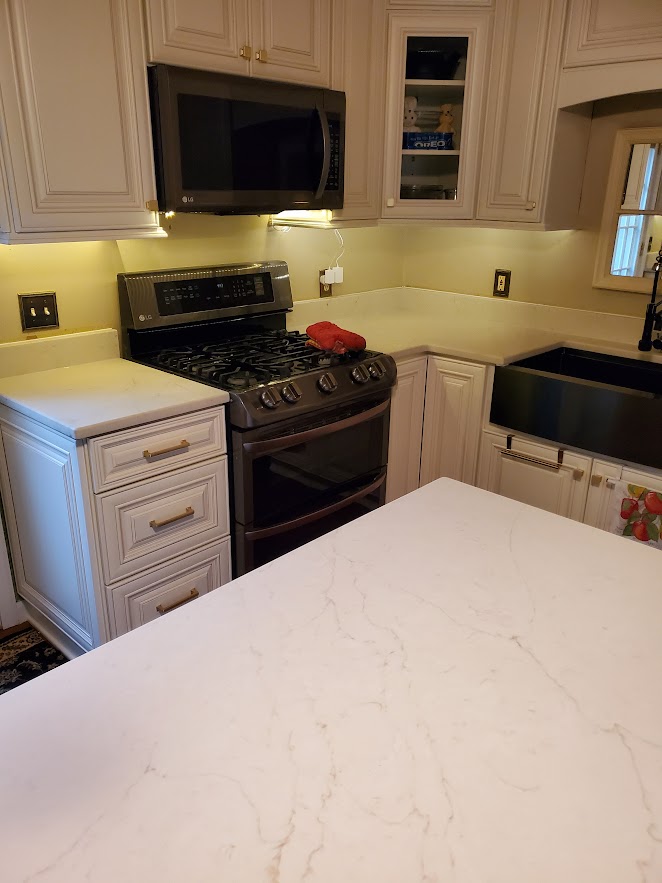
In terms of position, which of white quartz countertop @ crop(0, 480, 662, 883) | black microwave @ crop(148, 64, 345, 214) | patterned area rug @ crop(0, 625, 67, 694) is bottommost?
patterned area rug @ crop(0, 625, 67, 694)

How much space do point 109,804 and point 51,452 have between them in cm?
138

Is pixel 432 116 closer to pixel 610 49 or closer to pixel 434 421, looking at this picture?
pixel 610 49

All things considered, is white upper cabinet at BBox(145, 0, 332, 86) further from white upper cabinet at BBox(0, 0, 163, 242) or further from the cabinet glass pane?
the cabinet glass pane

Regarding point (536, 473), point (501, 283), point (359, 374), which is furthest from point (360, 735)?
point (501, 283)

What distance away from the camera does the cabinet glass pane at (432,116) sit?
268cm

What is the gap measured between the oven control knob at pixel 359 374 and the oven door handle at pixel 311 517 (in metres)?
0.45

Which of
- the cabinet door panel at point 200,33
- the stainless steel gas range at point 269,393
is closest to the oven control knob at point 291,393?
the stainless steel gas range at point 269,393

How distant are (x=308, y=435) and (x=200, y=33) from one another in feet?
4.13

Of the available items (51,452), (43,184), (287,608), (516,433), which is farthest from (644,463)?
(43,184)

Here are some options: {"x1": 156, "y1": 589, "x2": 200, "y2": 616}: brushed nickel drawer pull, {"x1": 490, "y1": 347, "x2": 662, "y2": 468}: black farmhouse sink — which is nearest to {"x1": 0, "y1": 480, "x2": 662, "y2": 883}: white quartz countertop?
{"x1": 156, "y1": 589, "x2": 200, "y2": 616}: brushed nickel drawer pull

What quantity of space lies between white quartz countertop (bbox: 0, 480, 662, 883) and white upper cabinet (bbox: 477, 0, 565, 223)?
76.9 inches

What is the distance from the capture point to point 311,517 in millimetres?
2369

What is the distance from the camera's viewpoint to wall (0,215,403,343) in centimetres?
215

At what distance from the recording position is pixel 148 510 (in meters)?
1.96
